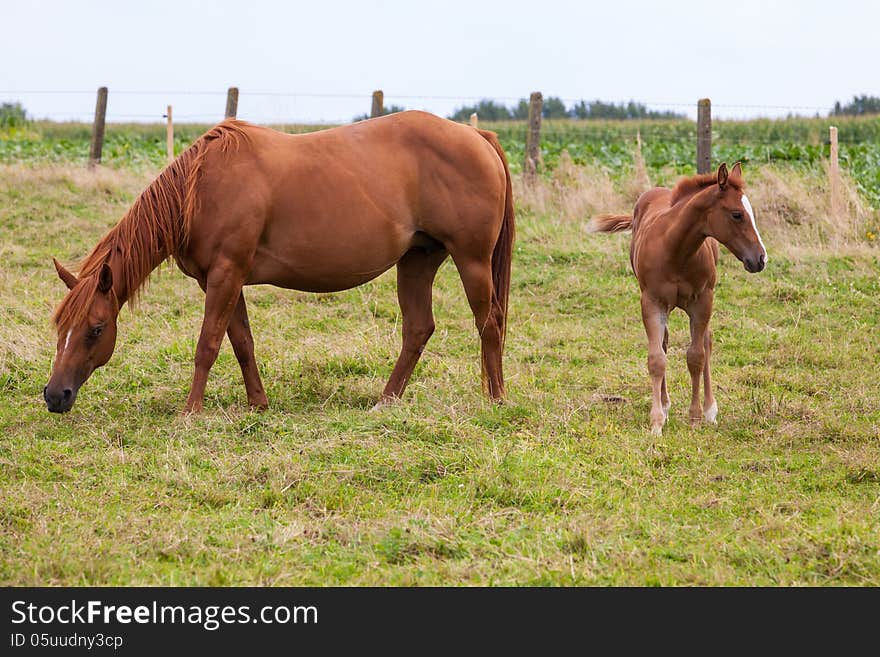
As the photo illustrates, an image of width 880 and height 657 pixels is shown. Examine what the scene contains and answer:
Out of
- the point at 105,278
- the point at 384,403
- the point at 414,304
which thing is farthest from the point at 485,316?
the point at 105,278

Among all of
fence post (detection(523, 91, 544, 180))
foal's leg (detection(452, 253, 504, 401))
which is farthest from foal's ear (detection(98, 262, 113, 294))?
fence post (detection(523, 91, 544, 180))

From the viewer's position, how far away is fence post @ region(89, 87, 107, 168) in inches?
608

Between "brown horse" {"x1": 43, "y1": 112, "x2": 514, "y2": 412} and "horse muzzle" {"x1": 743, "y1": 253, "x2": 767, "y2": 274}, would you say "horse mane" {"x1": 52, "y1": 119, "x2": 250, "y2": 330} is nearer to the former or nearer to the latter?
"brown horse" {"x1": 43, "y1": 112, "x2": 514, "y2": 412}

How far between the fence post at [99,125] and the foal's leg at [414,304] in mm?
9811

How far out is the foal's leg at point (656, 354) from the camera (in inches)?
238

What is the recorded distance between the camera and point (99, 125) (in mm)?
15633

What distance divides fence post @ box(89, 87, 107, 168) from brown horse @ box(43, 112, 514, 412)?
9.82m

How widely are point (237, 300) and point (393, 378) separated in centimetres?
121

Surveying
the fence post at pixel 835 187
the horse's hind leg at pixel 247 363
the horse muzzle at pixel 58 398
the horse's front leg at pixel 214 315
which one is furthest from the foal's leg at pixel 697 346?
the fence post at pixel 835 187

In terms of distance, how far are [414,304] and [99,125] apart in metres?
10.5

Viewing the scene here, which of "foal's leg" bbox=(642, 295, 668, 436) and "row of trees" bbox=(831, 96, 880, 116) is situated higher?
"row of trees" bbox=(831, 96, 880, 116)

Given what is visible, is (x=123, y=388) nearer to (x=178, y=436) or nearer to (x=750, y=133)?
(x=178, y=436)

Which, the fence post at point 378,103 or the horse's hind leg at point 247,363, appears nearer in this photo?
the horse's hind leg at point 247,363

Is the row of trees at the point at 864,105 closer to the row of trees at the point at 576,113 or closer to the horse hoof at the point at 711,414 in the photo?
the row of trees at the point at 576,113
